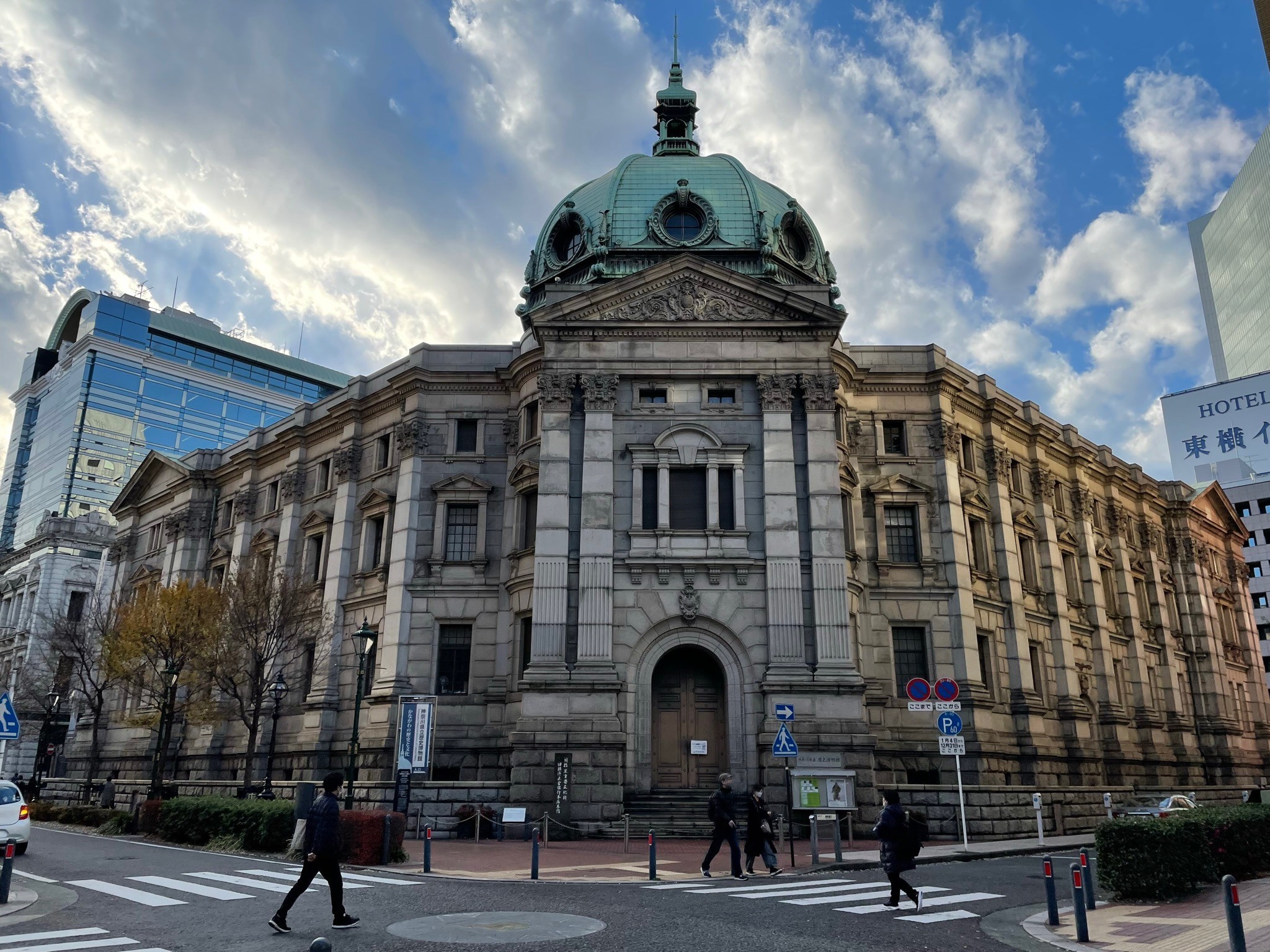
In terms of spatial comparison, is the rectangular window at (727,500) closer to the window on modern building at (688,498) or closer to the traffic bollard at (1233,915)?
the window on modern building at (688,498)

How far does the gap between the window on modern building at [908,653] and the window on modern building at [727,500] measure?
9228mm

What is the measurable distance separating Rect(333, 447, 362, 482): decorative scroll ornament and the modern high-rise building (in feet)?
232

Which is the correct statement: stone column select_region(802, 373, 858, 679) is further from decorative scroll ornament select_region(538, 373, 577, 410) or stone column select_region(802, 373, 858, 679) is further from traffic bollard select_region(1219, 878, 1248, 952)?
traffic bollard select_region(1219, 878, 1248, 952)

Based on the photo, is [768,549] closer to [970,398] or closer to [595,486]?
[595,486]

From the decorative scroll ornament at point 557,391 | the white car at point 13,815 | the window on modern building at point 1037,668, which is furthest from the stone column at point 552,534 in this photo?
the window on modern building at point 1037,668

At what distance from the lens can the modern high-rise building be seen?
111250 mm

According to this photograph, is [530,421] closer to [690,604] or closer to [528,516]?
[528,516]

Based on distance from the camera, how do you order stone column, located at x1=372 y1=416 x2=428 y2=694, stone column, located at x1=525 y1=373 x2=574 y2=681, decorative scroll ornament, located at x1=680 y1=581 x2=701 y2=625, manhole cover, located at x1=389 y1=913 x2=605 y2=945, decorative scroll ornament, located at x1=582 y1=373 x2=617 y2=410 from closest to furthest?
manhole cover, located at x1=389 y1=913 x2=605 y2=945
stone column, located at x1=525 y1=373 x2=574 y2=681
decorative scroll ornament, located at x1=680 y1=581 x2=701 y2=625
decorative scroll ornament, located at x1=582 y1=373 x2=617 y2=410
stone column, located at x1=372 y1=416 x2=428 y2=694

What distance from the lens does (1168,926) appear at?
1305cm

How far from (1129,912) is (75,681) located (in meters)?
61.4

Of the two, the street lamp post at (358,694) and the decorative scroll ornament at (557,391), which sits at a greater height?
the decorative scroll ornament at (557,391)

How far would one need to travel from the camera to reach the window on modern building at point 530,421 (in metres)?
37.3

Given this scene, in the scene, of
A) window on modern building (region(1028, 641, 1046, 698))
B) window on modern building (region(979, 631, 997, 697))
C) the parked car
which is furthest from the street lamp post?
window on modern building (region(1028, 641, 1046, 698))

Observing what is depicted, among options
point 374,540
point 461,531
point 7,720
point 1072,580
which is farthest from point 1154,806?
point 7,720
